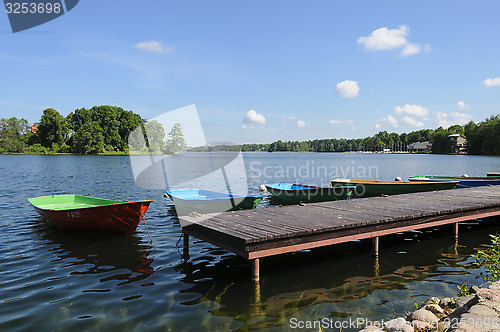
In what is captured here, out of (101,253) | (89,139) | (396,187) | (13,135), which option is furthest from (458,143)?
(13,135)

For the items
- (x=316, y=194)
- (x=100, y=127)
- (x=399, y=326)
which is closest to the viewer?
(x=399, y=326)

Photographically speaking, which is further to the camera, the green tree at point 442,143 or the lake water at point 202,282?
the green tree at point 442,143

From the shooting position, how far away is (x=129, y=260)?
8.60 metres

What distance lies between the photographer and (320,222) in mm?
7844

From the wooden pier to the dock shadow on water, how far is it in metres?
0.66

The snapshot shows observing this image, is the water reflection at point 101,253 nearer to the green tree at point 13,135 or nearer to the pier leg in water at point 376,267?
the pier leg in water at point 376,267

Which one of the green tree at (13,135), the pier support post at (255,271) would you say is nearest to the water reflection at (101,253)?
the pier support post at (255,271)

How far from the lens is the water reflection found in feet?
25.3

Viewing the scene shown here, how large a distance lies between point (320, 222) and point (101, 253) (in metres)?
Answer: 6.13

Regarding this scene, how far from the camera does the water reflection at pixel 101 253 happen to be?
25.3ft

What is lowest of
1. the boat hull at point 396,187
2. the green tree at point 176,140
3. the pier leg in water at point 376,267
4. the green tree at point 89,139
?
the pier leg in water at point 376,267

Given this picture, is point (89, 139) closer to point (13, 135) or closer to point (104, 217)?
point (13, 135)

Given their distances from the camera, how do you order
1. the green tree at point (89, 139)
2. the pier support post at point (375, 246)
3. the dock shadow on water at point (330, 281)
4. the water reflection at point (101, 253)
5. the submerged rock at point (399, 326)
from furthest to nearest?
the green tree at point (89, 139) < the pier support post at point (375, 246) < the water reflection at point (101, 253) < the dock shadow on water at point (330, 281) < the submerged rock at point (399, 326)

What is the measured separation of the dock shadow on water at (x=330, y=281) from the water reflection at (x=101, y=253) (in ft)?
3.88
